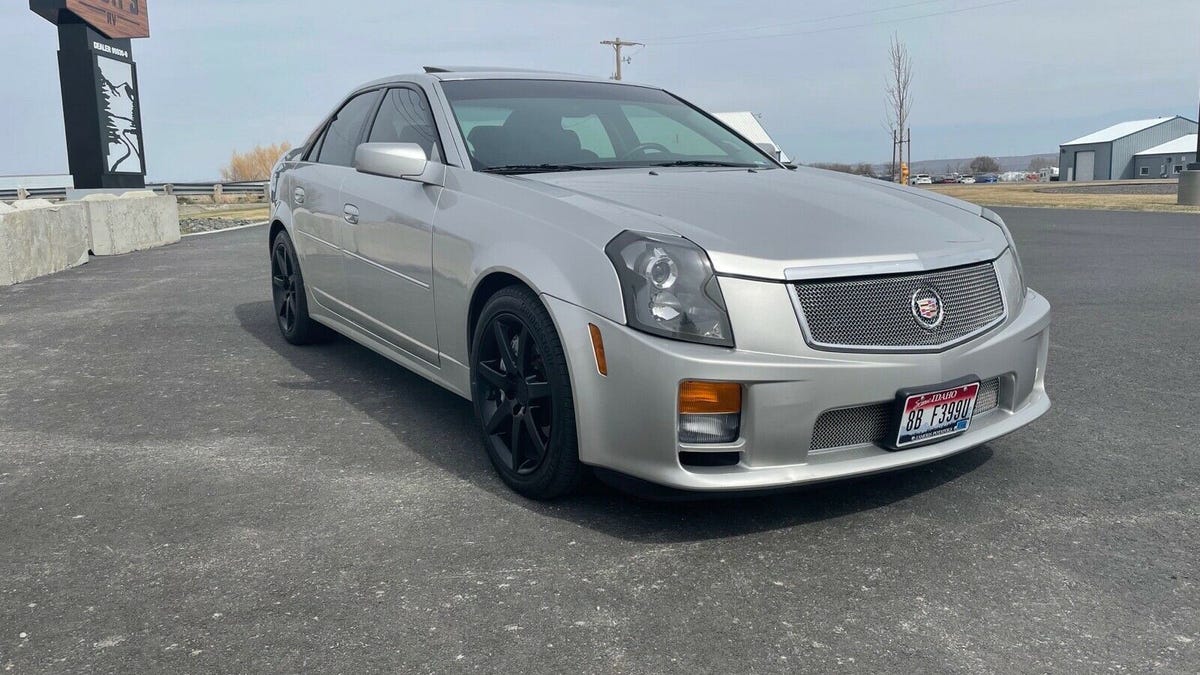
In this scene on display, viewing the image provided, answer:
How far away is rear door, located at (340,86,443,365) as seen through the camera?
156 inches

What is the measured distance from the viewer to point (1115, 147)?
8144 centimetres

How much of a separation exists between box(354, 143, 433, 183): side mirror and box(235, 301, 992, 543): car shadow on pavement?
108 centimetres

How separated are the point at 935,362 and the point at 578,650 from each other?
139 cm

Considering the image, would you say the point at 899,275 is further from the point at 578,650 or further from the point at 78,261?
the point at 78,261

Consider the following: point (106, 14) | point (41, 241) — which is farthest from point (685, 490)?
point (106, 14)

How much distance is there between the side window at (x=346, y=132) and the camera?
502cm

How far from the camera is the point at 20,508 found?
11.0ft

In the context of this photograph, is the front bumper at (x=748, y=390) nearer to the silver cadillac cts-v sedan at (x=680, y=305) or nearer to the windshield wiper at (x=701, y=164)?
the silver cadillac cts-v sedan at (x=680, y=305)

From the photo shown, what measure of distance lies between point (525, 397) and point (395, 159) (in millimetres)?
1162

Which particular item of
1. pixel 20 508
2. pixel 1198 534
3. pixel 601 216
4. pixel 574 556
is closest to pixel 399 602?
pixel 574 556

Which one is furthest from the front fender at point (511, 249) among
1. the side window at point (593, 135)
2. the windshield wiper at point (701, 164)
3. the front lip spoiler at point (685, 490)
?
the windshield wiper at point (701, 164)

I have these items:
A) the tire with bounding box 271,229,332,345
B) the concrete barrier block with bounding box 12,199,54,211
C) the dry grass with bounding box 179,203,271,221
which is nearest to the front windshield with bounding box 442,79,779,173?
the tire with bounding box 271,229,332,345

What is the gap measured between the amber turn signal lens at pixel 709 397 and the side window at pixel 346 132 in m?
2.75

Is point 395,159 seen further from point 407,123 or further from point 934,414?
point 934,414
